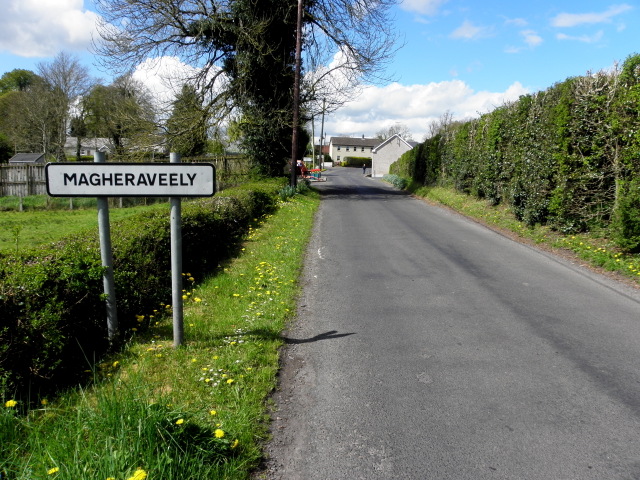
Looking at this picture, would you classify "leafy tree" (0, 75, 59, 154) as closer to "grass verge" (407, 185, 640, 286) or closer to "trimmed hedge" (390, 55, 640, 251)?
"grass verge" (407, 185, 640, 286)

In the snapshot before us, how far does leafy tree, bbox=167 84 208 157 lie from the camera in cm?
2119

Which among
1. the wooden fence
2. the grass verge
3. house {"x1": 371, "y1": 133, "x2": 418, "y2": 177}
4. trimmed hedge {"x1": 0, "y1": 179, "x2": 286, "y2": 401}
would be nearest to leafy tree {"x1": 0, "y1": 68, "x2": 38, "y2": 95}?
house {"x1": 371, "y1": 133, "x2": 418, "y2": 177}

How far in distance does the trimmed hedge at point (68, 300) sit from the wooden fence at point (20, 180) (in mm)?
18770

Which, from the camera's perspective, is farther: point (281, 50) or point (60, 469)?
point (281, 50)

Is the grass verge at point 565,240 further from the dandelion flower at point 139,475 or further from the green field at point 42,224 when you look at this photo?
the green field at point 42,224

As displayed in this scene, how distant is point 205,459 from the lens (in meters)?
2.69

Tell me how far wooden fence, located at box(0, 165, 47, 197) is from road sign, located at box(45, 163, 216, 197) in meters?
21.0

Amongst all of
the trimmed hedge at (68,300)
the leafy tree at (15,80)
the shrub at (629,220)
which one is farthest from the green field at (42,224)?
the leafy tree at (15,80)

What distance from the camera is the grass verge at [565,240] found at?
793cm

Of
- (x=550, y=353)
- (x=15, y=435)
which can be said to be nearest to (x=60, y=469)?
(x=15, y=435)

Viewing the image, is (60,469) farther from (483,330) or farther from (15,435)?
(483,330)

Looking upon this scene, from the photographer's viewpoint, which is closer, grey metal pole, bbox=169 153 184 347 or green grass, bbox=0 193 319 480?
green grass, bbox=0 193 319 480

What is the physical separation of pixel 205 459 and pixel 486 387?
240 cm

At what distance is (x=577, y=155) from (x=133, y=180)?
379 inches
